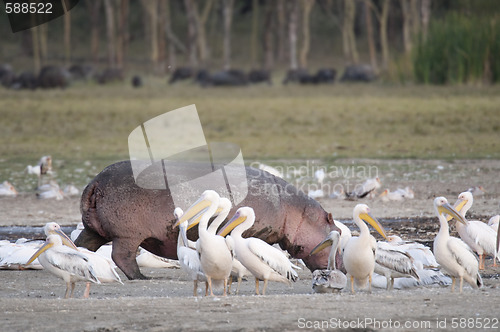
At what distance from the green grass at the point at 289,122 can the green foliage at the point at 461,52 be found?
0.68 metres

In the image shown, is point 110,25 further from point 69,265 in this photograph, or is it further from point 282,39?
point 69,265

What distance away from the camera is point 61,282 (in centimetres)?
682

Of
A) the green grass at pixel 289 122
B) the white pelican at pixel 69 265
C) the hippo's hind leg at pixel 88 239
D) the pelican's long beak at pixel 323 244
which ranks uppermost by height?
the white pelican at pixel 69 265

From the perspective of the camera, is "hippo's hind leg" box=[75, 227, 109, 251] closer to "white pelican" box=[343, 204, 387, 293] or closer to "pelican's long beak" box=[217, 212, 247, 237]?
"pelican's long beak" box=[217, 212, 247, 237]

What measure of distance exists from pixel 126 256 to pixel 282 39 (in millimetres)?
36482

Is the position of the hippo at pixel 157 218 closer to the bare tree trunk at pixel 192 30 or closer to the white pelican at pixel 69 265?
the white pelican at pixel 69 265

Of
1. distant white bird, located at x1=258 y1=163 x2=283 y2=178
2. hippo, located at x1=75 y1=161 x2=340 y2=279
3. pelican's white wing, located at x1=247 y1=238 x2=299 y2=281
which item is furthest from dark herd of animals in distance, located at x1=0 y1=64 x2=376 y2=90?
pelican's white wing, located at x1=247 y1=238 x2=299 y2=281

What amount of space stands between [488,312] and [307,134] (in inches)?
496

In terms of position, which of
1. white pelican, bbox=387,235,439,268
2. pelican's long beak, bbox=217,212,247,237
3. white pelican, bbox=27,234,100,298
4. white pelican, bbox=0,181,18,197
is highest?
pelican's long beak, bbox=217,212,247,237

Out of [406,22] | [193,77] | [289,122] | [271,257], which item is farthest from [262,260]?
[406,22]

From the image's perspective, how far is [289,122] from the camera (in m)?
18.9

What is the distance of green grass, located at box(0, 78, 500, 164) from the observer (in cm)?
1544

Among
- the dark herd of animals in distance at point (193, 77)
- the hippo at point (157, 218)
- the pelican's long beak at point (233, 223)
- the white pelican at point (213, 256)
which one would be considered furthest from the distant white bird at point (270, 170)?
the dark herd of animals in distance at point (193, 77)

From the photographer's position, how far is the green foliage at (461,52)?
22531 mm
